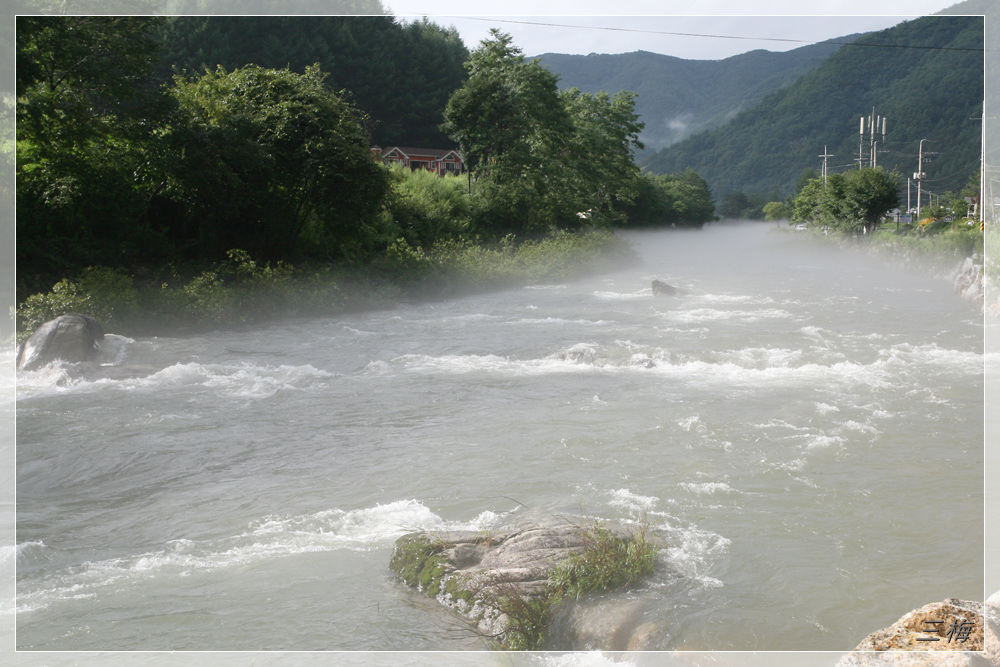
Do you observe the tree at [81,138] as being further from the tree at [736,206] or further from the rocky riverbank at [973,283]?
the tree at [736,206]

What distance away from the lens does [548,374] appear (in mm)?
13359

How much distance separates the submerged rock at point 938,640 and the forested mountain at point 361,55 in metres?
47.6

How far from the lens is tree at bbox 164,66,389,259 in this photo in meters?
20.8

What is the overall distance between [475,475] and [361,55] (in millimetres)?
55561

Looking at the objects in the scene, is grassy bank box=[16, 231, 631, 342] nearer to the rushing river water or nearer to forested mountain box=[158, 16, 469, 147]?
the rushing river water

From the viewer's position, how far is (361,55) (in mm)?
58438

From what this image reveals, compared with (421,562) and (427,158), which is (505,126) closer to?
(427,158)

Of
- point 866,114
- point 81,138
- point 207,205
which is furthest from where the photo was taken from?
point 866,114

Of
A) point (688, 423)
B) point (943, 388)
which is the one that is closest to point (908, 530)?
point (688, 423)

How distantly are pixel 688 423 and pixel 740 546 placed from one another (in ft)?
12.1

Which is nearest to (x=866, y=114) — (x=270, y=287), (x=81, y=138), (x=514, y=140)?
(x=514, y=140)

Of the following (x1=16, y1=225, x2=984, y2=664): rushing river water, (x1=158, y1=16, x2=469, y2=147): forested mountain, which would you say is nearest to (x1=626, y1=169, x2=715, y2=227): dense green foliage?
(x1=158, y1=16, x2=469, y2=147): forested mountain

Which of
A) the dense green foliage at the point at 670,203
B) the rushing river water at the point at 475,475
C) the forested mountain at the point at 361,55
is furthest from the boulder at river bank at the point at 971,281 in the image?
the dense green foliage at the point at 670,203

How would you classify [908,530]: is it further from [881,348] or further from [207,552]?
[881,348]
